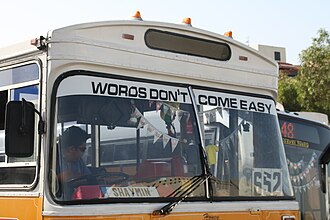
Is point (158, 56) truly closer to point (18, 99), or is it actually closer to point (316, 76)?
point (18, 99)

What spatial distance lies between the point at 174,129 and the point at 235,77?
0.96 metres

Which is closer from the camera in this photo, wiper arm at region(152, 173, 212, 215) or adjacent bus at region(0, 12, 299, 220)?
adjacent bus at region(0, 12, 299, 220)

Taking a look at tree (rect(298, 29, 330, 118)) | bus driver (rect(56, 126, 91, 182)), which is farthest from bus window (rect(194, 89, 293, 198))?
tree (rect(298, 29, 330, 118))

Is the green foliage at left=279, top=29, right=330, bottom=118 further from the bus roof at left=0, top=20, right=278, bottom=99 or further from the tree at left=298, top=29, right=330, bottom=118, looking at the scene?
the bus roof at left=0, top=20, right=278, bottom=99

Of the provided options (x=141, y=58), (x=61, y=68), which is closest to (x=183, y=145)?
(x=141, y=58)

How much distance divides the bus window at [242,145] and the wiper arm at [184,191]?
17 cm

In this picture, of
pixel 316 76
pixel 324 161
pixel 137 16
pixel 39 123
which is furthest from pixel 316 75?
pixel 39 123

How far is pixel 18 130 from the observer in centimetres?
439

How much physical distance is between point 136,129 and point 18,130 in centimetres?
94

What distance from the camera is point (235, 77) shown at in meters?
5.69

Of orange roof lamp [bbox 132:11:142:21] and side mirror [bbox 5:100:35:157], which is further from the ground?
orange roof lamp [bbox 132:11:142:21]

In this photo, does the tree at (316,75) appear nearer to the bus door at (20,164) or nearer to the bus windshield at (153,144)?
the bus windshield at (153,144)

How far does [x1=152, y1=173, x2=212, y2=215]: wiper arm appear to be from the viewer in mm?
4688

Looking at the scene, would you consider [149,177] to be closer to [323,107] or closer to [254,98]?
[254,98]
